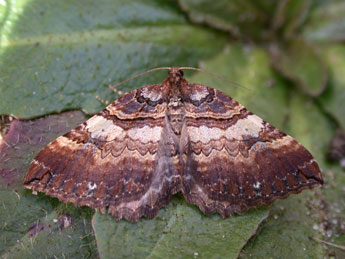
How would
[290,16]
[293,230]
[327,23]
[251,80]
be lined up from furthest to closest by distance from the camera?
[327,23], [290,16], [251,80], [293,230]

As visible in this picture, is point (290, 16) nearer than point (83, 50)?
No

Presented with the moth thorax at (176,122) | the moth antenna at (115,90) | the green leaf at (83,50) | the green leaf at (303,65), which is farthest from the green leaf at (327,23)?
the moth antenna at (115,90)

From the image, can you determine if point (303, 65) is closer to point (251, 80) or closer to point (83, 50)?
point (251, 80)

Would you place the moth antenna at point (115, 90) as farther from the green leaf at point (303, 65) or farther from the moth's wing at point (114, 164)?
the green leaf at point (303, 65)

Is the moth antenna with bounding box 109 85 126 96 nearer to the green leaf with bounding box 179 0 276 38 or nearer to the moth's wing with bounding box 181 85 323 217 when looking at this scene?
the moth's wing with bounding box 181 85 323 217

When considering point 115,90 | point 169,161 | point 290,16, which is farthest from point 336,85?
point 115,90

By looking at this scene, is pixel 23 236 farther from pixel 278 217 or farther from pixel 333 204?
pixel 333 204

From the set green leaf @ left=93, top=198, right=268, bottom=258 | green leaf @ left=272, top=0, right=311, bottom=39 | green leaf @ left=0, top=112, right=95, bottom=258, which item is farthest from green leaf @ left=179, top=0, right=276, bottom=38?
green leaf @ left=0, top=112, right=95, bottom=258
